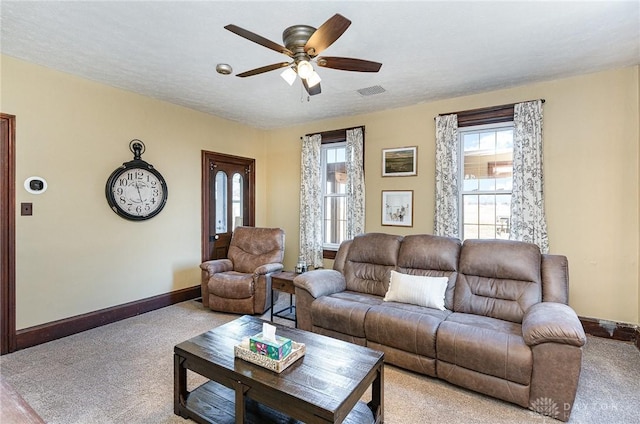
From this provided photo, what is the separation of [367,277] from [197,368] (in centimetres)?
202

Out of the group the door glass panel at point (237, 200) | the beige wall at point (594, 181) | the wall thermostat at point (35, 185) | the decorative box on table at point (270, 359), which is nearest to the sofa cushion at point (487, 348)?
the decorative box on table at point (270, 359)

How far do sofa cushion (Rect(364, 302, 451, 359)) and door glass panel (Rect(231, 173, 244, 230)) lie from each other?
3.20 meters

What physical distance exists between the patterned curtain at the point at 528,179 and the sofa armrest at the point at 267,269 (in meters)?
2.91

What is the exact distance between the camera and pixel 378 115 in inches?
182

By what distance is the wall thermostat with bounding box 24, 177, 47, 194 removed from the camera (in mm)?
3041

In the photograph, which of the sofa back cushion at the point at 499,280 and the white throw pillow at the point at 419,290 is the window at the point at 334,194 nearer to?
the white throw pillow at the point at 419,290

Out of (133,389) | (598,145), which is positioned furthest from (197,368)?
(598,145)

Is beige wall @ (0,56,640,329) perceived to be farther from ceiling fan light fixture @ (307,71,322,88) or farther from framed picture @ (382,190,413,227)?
ceiling fan light fixture @ (307,71,322,88)

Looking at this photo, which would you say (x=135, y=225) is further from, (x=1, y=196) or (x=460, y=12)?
(x=460, y=12)

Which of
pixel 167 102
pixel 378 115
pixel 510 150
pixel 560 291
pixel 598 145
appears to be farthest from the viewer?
pixel 378 115

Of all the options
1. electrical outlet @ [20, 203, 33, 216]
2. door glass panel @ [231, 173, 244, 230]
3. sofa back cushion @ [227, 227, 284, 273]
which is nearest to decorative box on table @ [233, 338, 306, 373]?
sofa back cushion @ [227, 227, 284, 273]

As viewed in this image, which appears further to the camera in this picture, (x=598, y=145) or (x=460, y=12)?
(x=598, y=145)

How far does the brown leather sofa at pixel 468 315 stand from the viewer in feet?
6.64

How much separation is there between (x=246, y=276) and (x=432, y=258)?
230cm
